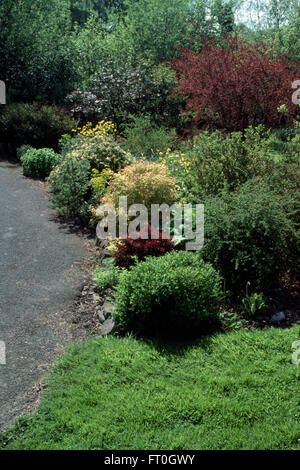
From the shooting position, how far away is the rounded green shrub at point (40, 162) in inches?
401

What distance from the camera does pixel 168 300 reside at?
4074 mm

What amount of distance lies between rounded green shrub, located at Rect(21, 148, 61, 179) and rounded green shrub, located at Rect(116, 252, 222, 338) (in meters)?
6.61

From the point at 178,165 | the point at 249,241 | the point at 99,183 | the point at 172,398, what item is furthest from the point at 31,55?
the point at 172,398

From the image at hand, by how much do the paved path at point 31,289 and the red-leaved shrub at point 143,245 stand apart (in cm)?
88

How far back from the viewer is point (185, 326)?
4.12m

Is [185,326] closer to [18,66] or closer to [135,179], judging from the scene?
[135,179]

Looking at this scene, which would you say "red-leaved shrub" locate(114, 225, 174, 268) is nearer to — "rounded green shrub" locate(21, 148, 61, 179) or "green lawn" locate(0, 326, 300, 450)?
"green lawn" locate(0, 326, 300, 450)

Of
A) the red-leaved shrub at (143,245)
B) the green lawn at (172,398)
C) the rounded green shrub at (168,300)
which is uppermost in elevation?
the red-leaved shrub at (143,245)

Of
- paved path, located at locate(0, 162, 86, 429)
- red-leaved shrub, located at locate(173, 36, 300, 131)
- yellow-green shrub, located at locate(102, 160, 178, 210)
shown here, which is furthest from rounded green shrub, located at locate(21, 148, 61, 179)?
yellow-green shrub, located at locate(102, 160, 178, 210)

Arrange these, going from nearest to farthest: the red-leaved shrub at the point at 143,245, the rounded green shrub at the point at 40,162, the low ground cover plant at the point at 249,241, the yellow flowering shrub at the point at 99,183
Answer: the low ground cover plant at the point at 249,241
the red-leaved shrub at the point at 143,245
the yellow flowering shrub at the point at 99,183
the rounded green shrub at the point at 40,162

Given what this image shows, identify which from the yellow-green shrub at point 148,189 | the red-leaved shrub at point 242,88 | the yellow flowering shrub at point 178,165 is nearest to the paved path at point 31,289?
the yellow-green shrub at point 148,189

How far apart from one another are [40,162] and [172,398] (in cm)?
821

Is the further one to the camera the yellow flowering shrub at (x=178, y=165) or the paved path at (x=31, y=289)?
the yellow flowering shrub at (x=178, y=165)

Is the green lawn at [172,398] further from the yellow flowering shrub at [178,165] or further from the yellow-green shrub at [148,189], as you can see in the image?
the yellow flowering shrub at [178,165]
